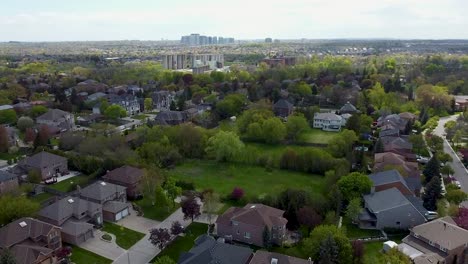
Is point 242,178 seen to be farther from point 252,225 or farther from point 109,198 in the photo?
point 109,198

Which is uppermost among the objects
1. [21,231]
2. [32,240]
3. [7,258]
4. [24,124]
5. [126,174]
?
[24,124]

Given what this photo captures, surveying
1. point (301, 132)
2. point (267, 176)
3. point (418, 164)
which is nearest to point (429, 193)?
point (418, 164)

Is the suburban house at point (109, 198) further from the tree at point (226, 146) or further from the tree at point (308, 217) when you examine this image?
the tree at point (308, 217)

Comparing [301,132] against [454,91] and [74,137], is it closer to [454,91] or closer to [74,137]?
[74,137]

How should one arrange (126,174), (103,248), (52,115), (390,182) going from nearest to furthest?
(103,248)
(390,182)
(126,174)
(52,115)

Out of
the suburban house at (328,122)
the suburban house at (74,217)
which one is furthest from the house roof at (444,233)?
the suburban house at (328,122)

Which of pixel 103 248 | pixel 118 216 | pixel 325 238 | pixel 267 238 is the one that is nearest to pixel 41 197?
pixel 118 216

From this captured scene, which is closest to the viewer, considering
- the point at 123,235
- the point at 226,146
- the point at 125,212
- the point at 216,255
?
the point at 216,255
